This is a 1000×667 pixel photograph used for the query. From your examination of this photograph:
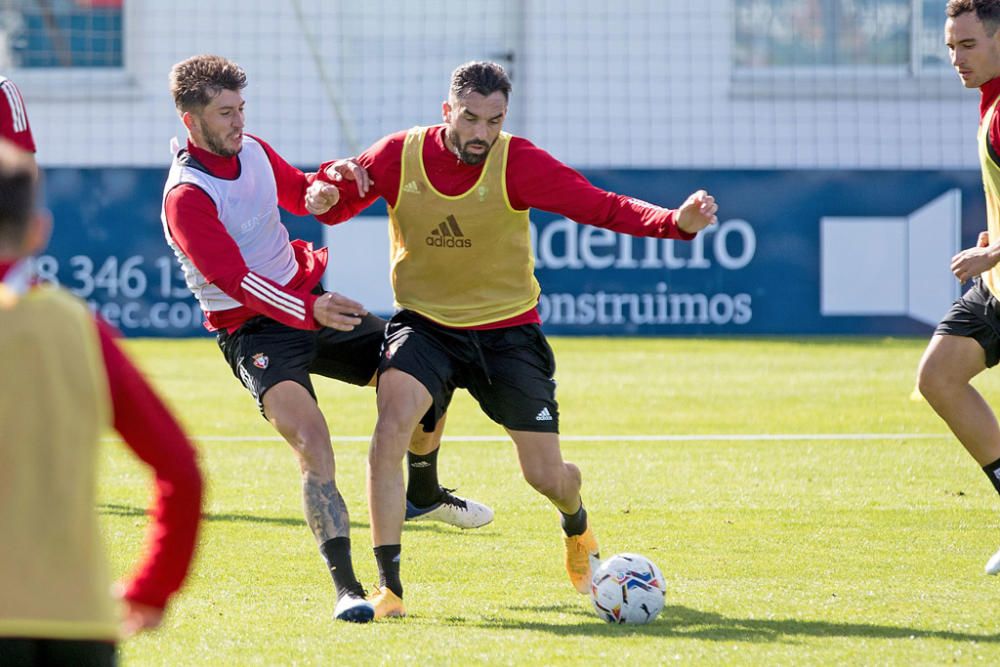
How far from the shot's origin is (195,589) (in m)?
6.05

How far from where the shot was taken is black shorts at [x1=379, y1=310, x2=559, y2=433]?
622 centimetres

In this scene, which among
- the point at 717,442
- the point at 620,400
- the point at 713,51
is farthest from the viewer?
the point at 713,51

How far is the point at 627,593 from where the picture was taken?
5.62 meters

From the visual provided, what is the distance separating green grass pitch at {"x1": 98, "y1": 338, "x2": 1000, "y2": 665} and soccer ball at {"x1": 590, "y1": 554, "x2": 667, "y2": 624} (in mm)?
67

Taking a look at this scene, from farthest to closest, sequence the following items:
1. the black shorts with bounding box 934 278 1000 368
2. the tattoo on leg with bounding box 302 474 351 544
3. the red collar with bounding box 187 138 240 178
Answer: the black shorts with bounding box 934 278 1000 368 → the red collar with bounding box 187 138 240 178 → the tattoo on leg with bounding box 302 474 351 544

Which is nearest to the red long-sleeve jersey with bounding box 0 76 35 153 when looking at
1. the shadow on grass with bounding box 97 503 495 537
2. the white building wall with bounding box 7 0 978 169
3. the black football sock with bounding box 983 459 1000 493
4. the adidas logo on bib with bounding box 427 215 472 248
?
the adidas logo on bib with bounding box 427 215 472 248

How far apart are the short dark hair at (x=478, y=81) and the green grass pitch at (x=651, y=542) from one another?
6.37ft

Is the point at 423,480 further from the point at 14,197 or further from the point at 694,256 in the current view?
the point at 694,256

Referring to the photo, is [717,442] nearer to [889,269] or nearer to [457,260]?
[457,260]

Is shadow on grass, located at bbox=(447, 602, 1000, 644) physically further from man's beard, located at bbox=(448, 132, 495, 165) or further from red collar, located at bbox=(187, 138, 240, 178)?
red collar, located at bbox=(187, 138, 240, 178)

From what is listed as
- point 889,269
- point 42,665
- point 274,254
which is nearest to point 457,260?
point 274,254

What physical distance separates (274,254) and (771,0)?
1680 cm

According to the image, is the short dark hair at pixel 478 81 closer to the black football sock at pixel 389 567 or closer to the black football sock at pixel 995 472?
the black football sock at pixel 389 567

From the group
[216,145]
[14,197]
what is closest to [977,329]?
[216,145]
